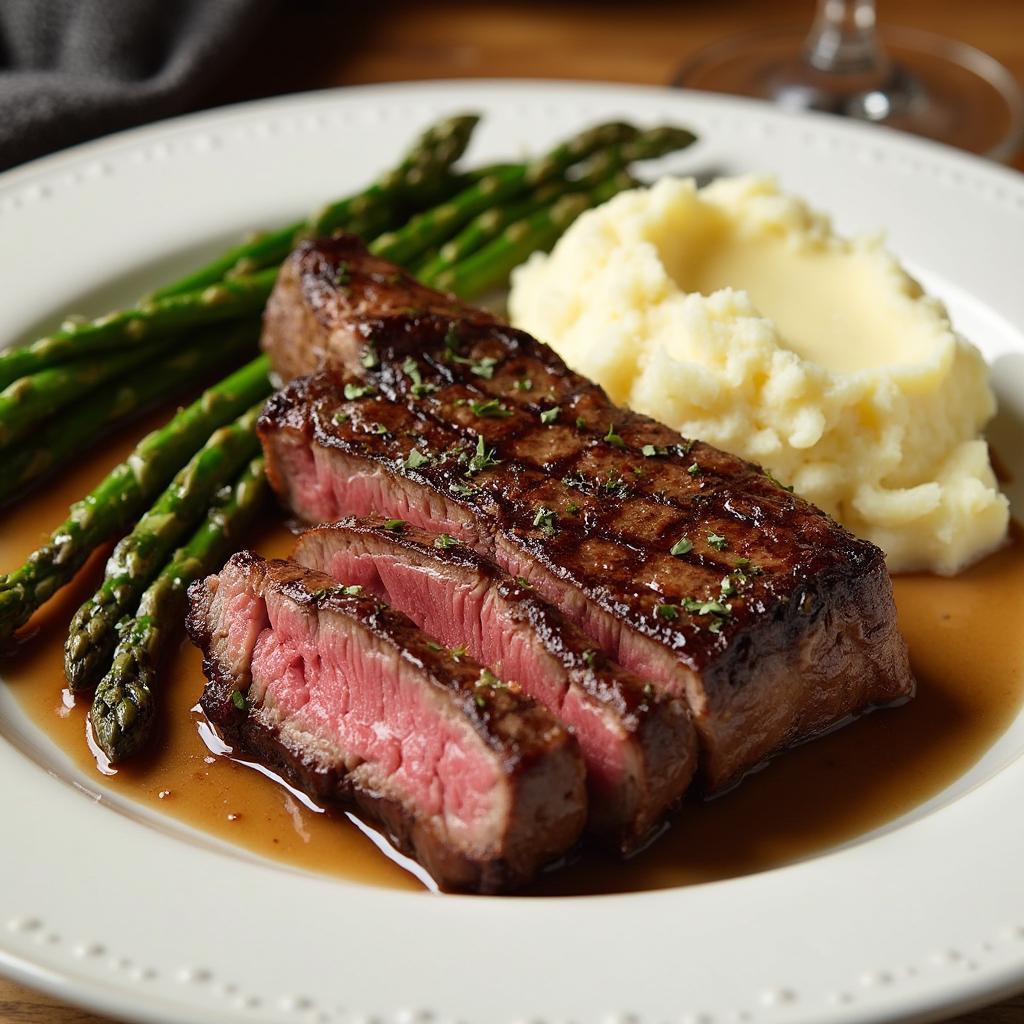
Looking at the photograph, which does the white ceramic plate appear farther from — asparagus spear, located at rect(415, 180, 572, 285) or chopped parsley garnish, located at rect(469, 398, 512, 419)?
asparagus spear, located at rect(415, 180, 572, 285)

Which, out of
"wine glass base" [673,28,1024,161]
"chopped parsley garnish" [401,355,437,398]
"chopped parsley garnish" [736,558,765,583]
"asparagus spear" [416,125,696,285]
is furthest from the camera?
"wine glass base" [673,28,1024,161]

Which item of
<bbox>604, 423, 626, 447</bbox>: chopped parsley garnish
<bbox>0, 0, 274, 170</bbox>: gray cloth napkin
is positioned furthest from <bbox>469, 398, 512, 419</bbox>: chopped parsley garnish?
<bbox>0, 0, 274, 170</bbox>: gray cloth napkin

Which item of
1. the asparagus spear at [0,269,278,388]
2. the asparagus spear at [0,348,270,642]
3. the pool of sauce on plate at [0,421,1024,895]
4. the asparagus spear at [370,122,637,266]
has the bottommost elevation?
the pool of sauce on plate at [0,421,1024,895]

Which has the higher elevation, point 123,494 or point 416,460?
point 416,460

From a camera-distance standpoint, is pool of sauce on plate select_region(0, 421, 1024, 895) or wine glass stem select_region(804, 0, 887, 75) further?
wine glass stem select_region(804, 0, 887, 75)

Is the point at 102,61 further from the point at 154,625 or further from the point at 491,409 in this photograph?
the point at 154,625

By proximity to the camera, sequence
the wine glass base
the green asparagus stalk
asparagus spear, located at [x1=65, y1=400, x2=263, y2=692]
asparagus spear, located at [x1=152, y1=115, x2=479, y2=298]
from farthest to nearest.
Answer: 1. the wine glass base
2. asparagus spear, located at [x1=152, y1=115, x2=479, y2=298]
3. the green asparagus stalk
4. asparagus spear, located at [x1=65, y1=400, x2=263, y2=692]

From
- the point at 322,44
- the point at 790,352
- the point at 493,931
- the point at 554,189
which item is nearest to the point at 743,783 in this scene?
the point at 493,931
